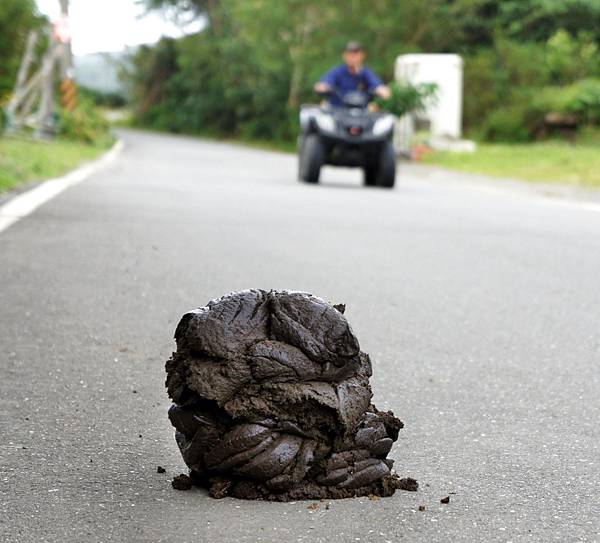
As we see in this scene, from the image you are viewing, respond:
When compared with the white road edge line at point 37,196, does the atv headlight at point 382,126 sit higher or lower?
higher

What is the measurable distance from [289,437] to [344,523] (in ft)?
1.02

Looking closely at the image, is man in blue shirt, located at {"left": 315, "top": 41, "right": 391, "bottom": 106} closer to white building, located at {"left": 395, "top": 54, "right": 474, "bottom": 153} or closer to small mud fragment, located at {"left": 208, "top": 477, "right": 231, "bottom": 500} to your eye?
white building, located at {"left": 395, "top": 54, "right": 474, "bottom": 153}

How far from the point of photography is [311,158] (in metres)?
16.8

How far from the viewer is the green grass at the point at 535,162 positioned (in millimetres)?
18797

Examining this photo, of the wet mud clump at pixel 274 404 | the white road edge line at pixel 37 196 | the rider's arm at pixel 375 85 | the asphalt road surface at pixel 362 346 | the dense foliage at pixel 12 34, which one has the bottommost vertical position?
the white road edge line at pixel 37 196

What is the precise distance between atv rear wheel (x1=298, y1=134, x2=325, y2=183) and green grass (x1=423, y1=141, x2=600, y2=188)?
3734 mm

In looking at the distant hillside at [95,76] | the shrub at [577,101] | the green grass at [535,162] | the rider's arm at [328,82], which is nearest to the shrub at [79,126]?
the green grass at [535,162]

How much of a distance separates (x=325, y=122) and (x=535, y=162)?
250 inches

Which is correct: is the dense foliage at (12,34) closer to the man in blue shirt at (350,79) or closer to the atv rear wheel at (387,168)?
the man in blue shirt at (350,79)

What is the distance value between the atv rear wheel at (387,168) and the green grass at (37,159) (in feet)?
14.4

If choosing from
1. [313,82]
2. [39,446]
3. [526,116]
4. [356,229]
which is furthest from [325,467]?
[313,82]

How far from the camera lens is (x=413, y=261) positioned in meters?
8.39

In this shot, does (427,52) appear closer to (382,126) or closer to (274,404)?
(382,126)

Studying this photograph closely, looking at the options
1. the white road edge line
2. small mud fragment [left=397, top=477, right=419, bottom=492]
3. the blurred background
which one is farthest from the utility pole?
small mud fragment [left=397, top=477, right=419, bottom=492]
